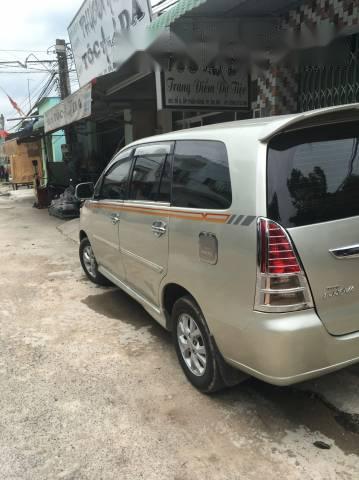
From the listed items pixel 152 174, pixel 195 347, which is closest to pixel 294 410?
pixel 195 347

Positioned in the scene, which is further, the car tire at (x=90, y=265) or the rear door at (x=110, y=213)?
the car tire at (x=90, y=265)

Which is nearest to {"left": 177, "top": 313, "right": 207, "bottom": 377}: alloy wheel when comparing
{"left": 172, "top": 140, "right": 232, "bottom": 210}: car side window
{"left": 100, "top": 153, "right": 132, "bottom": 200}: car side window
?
{"left": 172, "top": 140, "right": 232, "bottom": 210}: car side window

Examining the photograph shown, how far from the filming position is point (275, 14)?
573cm

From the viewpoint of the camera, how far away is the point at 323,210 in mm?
2389

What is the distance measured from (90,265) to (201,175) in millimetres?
3355

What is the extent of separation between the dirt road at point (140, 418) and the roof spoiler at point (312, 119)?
1807 mm

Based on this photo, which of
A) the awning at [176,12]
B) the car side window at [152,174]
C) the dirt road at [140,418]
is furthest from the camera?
the awning at [176,12]

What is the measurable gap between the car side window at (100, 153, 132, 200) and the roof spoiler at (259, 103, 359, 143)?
199 cm

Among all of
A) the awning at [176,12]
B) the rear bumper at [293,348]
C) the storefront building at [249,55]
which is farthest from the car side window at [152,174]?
the storefront building at [249,55]

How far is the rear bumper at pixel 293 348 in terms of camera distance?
2.33 m

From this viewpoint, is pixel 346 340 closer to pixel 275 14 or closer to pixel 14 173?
pixel 275 14

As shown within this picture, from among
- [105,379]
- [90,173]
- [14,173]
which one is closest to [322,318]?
[105,379]

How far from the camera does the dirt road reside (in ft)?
8.07

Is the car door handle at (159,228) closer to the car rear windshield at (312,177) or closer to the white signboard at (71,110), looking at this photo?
the car rear windshield at (312,177)
